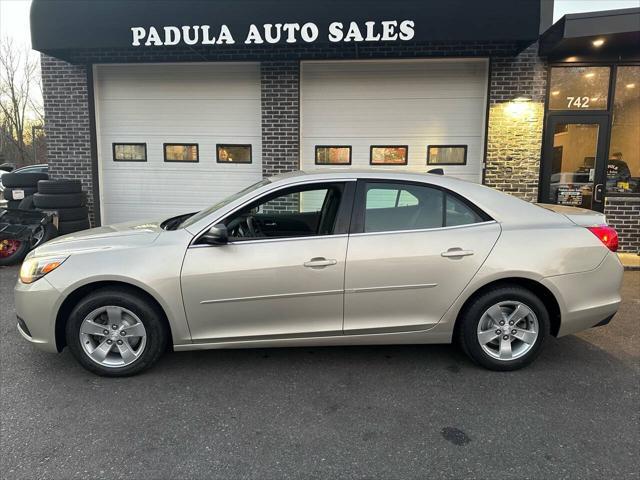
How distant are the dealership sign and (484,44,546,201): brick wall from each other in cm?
217

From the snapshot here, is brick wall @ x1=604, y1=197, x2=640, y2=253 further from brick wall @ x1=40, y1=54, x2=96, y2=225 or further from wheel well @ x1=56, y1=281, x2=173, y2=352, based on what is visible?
brick wall @ x1=40, y1=54, x2=96, y2=225

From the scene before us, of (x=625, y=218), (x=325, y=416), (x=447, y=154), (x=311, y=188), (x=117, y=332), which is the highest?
(x=447, y=154)

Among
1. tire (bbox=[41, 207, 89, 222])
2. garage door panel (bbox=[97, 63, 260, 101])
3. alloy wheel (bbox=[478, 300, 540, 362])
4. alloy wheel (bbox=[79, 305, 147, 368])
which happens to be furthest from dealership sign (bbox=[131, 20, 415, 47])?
alloy wheel (bbox=[79, 305, 147, 368])

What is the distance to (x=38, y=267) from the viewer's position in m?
3.72

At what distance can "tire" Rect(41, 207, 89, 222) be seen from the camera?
8.66 metres

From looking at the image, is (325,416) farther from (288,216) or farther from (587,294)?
(587,294)

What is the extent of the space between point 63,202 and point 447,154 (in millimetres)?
6826

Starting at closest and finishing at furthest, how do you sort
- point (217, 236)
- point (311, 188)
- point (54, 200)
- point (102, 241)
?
1. point (217, 236)
2. point (102, 241)
3. point (311, 188)
4. point (54, 200)

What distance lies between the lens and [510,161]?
8.53m

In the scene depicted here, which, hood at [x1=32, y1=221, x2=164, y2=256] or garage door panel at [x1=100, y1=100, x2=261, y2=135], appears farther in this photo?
garage door panel at [x1=100, y1=100, x2=261, y2=135]

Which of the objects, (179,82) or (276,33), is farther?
(179,82)

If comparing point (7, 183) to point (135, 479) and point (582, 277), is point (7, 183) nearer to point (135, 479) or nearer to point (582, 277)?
point (135, 479)

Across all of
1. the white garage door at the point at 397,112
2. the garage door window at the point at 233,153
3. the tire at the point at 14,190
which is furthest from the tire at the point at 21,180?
the white garage door at the point at 397,112

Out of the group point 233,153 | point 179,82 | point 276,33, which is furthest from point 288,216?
point 179,82
